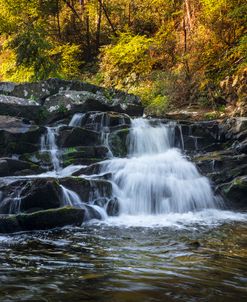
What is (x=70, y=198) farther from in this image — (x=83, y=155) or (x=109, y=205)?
(x=83, y=155)

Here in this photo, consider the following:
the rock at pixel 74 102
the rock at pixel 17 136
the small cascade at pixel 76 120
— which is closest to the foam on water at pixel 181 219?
the rock at pixel 17 136

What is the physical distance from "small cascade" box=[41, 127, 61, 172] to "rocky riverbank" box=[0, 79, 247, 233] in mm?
24

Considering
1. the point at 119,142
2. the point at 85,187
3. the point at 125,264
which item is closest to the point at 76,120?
the point at 119,142

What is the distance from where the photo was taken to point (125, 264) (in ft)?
16.2

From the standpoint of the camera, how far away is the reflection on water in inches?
152

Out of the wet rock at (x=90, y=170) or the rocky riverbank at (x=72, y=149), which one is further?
the wet rock at (x=90, y=170)

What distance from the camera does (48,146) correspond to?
1214 centimetres

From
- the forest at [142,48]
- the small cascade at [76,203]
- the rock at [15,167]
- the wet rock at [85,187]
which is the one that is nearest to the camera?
the small cascade at [76,203]

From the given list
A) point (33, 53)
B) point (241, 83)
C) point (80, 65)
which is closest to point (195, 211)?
point (241, 83)

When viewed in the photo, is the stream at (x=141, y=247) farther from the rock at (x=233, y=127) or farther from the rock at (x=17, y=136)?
the rock at (x=233, y=127)

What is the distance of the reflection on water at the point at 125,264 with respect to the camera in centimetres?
385

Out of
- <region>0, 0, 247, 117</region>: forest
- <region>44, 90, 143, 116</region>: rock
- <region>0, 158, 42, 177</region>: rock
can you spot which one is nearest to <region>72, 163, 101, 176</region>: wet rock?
<region>0, 158, 42, 177</region>: rock

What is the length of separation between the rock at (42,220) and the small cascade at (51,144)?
13.4 ft

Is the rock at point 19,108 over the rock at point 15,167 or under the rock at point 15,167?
over
